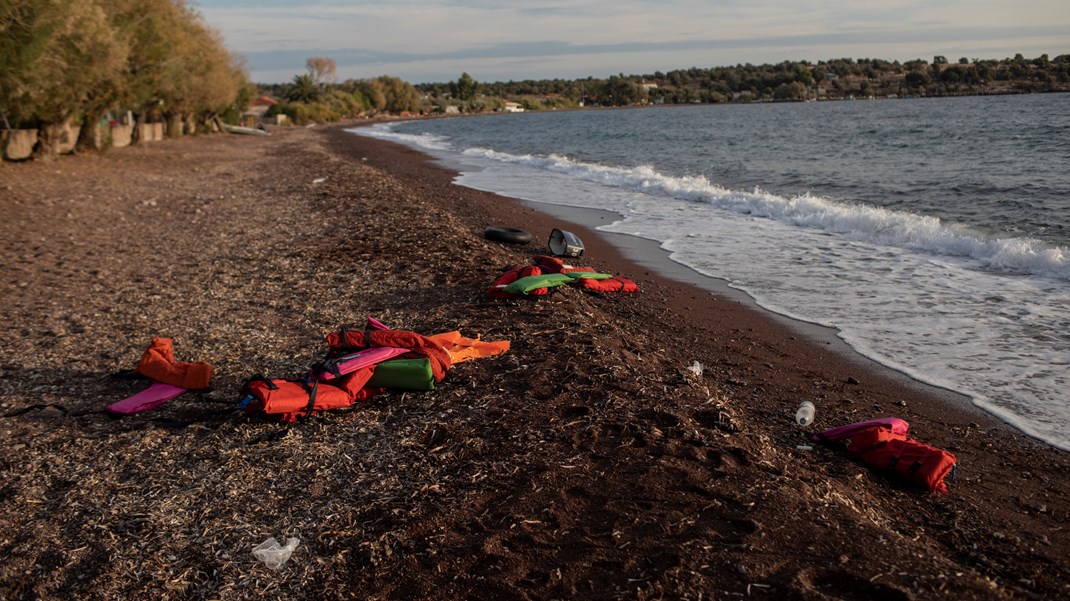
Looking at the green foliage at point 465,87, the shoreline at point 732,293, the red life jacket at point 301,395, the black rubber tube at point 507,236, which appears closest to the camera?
the red life jacket at point 301,395

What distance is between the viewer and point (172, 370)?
5.95 meters

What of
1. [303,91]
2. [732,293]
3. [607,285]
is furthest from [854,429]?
[303,91]

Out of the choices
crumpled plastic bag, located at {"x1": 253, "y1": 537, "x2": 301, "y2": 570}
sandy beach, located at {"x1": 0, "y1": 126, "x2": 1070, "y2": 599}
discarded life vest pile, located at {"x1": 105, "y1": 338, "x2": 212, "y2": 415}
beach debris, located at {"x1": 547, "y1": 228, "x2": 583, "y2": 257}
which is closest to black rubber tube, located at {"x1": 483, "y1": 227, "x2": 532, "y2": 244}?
beach debris, located at {"x1": 547, "y1": 228, "x2": 583, "y2": 257}

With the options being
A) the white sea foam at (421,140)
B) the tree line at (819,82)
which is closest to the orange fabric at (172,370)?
the white sea foam at (421,140)

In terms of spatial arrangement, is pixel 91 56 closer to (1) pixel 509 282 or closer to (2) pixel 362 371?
(1) pixel 509 282

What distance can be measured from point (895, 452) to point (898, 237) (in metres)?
9.58

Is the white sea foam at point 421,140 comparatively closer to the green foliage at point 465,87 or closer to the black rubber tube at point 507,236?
the black rubber tube at point 507,236

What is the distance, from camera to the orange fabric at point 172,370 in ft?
19.3

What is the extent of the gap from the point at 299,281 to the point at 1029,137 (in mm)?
34287

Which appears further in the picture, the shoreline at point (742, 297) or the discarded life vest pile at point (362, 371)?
the shoreline at point (742, 297)

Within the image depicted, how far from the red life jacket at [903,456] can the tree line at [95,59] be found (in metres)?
18.6

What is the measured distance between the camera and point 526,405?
5.44m

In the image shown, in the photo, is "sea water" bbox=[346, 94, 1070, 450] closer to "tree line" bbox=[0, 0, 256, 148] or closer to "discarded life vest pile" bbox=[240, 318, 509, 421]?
"discarded life vest pile" bbox=[240, 318, 509, 421]

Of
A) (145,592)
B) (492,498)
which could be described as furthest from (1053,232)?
(145,592)
